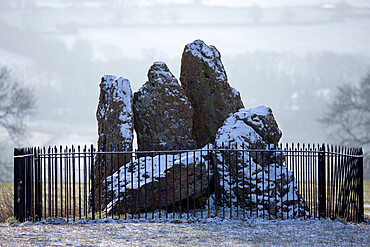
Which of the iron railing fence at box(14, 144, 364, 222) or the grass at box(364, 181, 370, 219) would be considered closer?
the iron railing fence at box(14, 144, 364, 222)

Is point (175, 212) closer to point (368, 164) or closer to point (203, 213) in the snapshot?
point (203, 213)

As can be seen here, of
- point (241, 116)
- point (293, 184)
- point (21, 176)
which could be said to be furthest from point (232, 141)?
point (21, 176)

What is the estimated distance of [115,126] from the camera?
15.4m

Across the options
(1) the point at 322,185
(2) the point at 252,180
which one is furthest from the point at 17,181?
(1) the point at 322,185

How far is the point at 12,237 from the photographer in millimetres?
10188

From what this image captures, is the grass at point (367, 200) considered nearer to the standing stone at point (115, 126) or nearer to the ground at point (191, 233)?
the ground at point (191, 233)

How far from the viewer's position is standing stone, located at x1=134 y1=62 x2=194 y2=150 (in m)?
15.8

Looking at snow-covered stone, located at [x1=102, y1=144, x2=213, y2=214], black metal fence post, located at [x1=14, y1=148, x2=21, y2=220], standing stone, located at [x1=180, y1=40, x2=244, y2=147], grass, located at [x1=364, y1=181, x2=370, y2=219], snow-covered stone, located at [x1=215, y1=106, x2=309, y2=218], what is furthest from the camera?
grass, located at [x1=364, y1=181, x2=370, y2=219]

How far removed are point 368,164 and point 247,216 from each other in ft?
80.4

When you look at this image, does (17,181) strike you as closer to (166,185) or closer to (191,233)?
(166,185)

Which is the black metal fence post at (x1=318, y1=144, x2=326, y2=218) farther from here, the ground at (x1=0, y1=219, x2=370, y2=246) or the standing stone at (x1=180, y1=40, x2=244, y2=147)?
the standing stone at (x1=180, y1=40, x2=244, y2=147)

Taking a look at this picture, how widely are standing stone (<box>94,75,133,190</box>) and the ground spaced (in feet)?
10.8

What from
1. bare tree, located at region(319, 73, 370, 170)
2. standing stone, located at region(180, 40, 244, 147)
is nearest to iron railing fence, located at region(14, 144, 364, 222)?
standing stone, located at region(180, 40, 244, 147)

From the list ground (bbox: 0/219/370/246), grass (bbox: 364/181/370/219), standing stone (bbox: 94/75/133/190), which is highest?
standing stone (bbox: 94/75/133/190)
